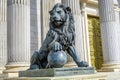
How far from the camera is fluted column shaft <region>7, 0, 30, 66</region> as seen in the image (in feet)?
48.7

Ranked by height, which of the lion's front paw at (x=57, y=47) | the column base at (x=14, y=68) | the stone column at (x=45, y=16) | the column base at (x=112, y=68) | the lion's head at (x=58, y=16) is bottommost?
the column base at (x=112, y=68)

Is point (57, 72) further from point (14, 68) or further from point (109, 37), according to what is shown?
point (109, 37)

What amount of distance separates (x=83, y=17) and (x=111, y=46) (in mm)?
6676

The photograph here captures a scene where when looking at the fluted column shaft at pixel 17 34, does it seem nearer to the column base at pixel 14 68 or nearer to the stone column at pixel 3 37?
the column base at pixel 14 68

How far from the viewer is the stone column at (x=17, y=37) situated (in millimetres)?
14820

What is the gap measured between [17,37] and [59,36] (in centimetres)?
578

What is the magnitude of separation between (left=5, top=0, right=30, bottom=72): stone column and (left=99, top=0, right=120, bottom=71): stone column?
8.71m

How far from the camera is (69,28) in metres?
10.1

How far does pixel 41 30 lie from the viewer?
20.7 m

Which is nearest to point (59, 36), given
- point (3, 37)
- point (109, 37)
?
point (3, 37)

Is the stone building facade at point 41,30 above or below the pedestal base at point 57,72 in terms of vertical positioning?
above

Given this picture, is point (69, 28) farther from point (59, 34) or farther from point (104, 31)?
point (104, 31)

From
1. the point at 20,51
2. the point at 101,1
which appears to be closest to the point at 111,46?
the point at 101,1

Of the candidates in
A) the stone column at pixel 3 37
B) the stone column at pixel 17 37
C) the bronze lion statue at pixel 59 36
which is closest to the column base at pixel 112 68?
the stone column at pixel 17 37
